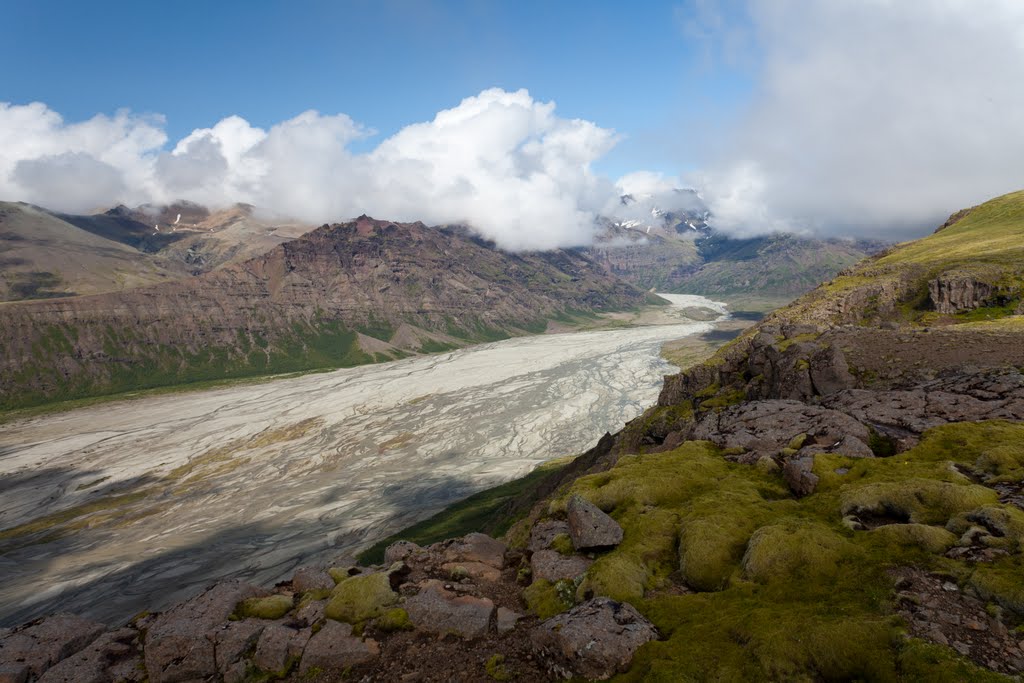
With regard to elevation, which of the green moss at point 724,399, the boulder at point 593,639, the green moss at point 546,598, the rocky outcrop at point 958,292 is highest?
the rocky outcrop at point 958,292

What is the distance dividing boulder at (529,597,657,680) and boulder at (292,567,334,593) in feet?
50.7

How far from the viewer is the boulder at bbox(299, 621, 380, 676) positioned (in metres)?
21.5

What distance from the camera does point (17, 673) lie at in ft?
76.5

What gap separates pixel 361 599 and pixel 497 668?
382 inches

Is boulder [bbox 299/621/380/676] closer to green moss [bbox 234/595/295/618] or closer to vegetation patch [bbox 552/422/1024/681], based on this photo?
green moss [bbox 234/595/295/618]

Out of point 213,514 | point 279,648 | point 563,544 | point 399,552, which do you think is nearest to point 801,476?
point 563,544

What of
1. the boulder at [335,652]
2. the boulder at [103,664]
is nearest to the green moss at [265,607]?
the boulder at [103,664]

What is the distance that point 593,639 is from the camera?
57.8ft

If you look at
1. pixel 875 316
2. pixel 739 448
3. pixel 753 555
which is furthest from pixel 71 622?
pixel 875 316

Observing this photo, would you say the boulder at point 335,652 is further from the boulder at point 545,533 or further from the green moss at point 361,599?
the boulder at point 545,533

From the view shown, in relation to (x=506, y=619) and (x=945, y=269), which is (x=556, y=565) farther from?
(x=945, y=269)

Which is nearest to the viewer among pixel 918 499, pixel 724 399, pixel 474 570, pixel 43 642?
pixel 918 499

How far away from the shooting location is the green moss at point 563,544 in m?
26.9

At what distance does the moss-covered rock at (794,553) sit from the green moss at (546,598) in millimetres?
8353
